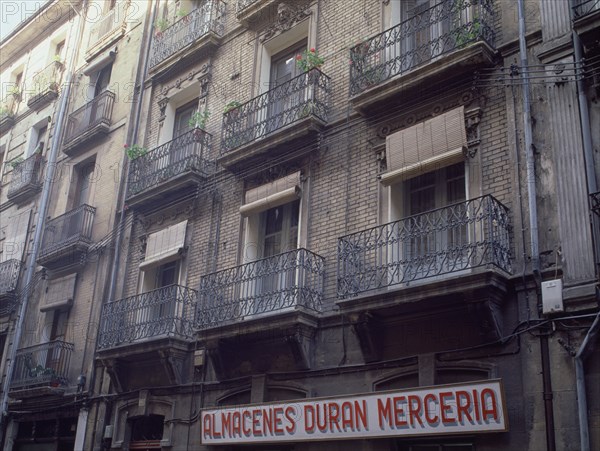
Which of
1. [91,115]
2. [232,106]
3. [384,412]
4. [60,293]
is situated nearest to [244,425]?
[384,412]

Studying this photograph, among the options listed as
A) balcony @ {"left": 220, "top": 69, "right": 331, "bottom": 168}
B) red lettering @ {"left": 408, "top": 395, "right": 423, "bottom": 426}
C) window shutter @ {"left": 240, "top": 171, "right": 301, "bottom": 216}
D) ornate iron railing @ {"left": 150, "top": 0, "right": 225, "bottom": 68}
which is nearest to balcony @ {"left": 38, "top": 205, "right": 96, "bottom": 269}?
ornate iron railing @ {"left": 150, "top": 0, "right": 225, "bottom": 68}

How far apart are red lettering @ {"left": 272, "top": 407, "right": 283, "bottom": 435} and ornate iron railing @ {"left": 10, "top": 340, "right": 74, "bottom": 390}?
6.98m

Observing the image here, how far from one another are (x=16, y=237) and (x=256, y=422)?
12.3 meters

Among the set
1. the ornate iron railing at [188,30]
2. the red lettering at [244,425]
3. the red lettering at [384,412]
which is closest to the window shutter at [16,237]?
the ornate iron railing at [188,30]

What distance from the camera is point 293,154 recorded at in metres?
12.7

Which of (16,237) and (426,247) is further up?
(16,237)

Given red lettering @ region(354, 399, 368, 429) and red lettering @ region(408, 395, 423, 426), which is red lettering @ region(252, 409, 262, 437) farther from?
red lettering @ region(408, 395, 423, 426)

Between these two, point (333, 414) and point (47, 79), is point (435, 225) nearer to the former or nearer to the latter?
point (333, 414)

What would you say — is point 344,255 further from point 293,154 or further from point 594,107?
point 594,107

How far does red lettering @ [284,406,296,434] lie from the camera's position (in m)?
10.6

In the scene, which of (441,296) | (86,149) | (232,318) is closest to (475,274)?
(441,296)

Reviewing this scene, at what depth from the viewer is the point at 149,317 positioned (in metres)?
13.9

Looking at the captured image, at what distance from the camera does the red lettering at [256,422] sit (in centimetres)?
1108

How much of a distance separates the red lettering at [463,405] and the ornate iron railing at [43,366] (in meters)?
10.2
